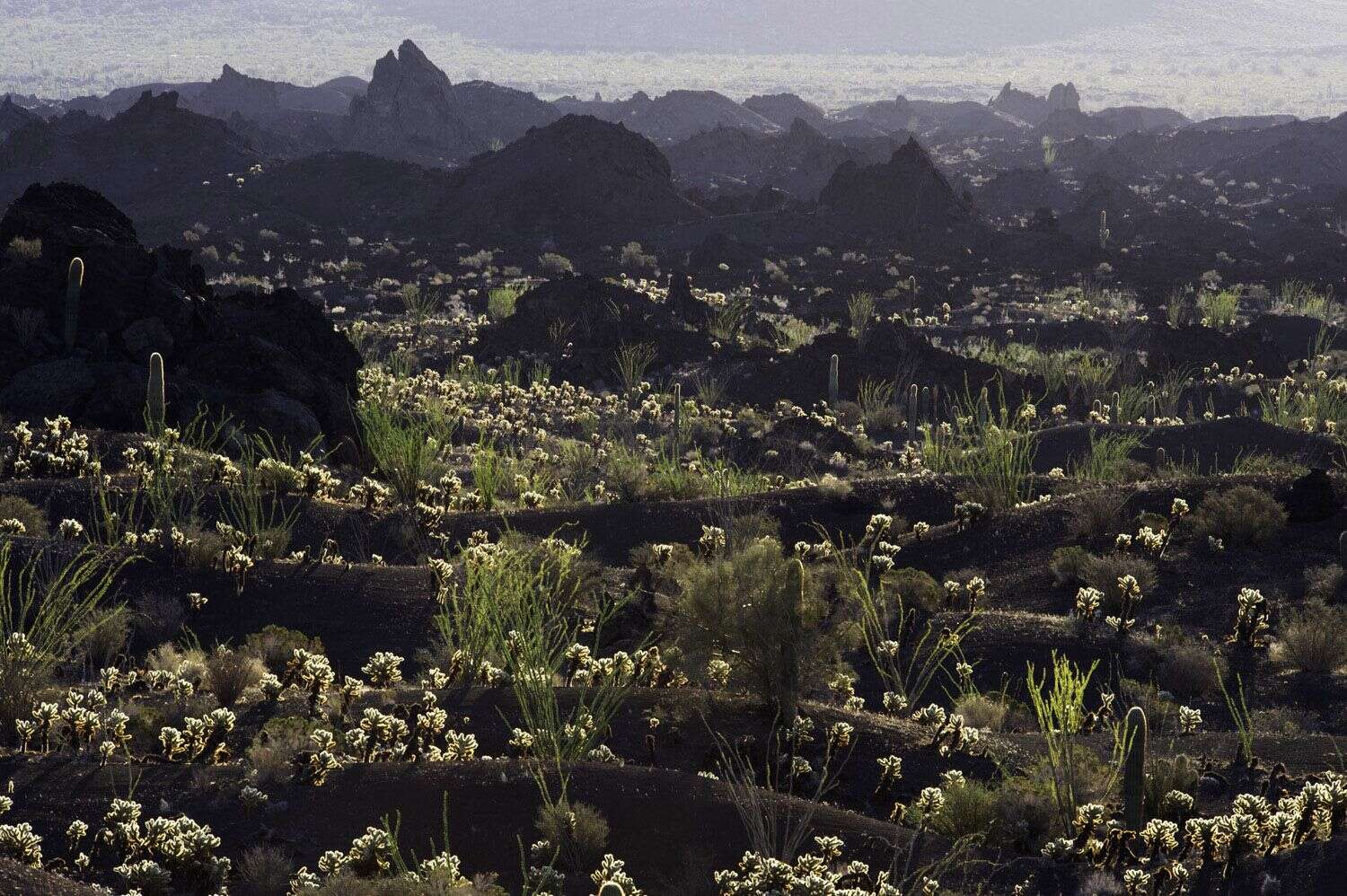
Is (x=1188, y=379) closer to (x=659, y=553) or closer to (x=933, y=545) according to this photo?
(x=933, y=545)

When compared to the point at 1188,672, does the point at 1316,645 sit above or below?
above

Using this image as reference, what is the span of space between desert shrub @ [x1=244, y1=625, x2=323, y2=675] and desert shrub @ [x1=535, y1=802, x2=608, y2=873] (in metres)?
3.30

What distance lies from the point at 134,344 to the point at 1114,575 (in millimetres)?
12626

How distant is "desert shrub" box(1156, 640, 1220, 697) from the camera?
9.39 meters

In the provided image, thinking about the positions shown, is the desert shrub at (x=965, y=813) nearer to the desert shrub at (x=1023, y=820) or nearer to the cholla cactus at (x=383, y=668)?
the desert shrub at (x=1023, y=820)

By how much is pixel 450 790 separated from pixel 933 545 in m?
7.67

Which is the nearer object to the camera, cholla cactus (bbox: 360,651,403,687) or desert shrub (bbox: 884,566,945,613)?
cholla cactus (bbox: 360,651,403,687)

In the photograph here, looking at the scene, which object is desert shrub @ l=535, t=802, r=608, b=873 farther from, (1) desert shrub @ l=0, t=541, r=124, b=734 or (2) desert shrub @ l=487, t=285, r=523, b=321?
(2) desert shrub @ l=487, t=285, r=523, b=321

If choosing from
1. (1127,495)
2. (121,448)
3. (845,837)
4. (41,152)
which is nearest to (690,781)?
(845,837)

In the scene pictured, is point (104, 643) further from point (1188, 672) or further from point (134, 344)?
point (134, 344)

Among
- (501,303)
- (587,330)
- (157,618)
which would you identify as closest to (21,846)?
(157,618)

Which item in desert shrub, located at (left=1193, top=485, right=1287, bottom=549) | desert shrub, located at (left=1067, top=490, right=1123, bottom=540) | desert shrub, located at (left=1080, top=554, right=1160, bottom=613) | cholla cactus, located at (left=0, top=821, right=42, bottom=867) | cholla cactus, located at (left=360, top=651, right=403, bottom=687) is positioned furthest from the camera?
desert shrub, located at (left=1067, top=490, right=1123, bottom=540)

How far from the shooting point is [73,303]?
1714 centimetres

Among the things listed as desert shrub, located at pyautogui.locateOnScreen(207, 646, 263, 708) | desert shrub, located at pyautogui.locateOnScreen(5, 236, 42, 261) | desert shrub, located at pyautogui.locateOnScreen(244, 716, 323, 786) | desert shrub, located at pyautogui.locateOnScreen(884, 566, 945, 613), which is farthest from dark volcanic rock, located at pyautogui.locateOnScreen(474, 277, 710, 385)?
desert shrub, located at pyautogui.locateOnScreen(244, 716, 323, 786)
